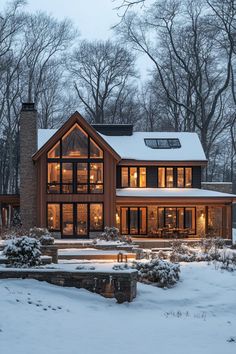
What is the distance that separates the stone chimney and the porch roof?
450cm

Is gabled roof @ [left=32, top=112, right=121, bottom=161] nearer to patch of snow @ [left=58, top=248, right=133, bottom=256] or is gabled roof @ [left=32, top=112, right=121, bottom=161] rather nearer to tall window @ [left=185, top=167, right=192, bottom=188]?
tall window @ [left=185, top=167, right=192, bottom=188]

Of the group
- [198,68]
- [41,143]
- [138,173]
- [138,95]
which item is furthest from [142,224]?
[138,95]

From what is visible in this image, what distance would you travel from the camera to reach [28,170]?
28141mm

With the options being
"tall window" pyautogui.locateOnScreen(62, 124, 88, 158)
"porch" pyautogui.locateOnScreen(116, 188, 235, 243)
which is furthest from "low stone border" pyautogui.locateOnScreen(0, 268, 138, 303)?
"porch" pyautogui.locateOnScreen(116, 188, 235, 243)

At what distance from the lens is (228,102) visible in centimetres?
4438

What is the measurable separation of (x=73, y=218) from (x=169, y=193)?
17.9ft

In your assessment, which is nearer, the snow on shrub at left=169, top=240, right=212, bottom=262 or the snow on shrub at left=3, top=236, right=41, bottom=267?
the snow on shrub at left=3, top=236, right=41, bottom=267

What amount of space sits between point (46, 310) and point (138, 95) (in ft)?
131

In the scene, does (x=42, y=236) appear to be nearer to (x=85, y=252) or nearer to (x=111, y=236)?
(x=85, y=252)

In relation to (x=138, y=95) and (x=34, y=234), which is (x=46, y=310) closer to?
(x=34, y=234)

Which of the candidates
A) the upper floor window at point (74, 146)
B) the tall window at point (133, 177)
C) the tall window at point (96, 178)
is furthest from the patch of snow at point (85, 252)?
the tall window at point (133, 177)

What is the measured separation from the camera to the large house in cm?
2756

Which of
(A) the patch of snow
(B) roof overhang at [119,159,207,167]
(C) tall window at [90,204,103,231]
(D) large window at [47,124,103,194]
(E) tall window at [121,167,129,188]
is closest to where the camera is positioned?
(A) the patch of snow

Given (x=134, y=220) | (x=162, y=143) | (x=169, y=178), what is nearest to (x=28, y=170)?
(x=134, y=220)
